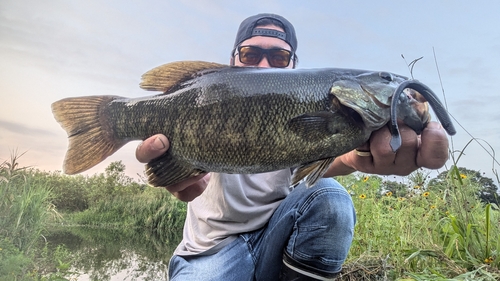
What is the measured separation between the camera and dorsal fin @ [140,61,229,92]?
1952 mm

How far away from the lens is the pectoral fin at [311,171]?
1748 mm

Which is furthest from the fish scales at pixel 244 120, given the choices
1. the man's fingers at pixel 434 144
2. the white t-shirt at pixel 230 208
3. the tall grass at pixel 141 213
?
the tall grass at pixel 141 213

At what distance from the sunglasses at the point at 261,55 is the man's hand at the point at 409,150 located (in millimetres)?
1769

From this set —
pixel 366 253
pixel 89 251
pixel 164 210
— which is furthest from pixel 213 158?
pixel 164 210

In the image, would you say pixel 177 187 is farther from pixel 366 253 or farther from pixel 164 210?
pixel 164 210

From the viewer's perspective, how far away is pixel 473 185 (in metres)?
4.33

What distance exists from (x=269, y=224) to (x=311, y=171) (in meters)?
1.10

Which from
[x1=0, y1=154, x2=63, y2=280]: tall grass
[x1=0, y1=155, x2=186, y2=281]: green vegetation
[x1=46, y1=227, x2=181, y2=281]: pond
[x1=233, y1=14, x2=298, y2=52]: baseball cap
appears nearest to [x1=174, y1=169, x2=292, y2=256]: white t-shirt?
[x1=233, y1=14, x2=298, y2=52]: baseball cap

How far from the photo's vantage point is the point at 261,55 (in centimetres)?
352

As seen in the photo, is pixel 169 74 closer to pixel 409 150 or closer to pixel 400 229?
pixel 409 150

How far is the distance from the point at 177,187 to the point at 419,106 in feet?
4.71

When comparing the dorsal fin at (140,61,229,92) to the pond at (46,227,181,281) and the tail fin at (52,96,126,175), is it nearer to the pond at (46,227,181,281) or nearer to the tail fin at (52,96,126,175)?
the tail fin at (52,96,126,175)

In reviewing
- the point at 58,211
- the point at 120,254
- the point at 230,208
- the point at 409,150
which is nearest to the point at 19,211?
the point at 230,208

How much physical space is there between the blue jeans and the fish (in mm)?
831
